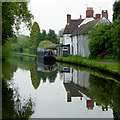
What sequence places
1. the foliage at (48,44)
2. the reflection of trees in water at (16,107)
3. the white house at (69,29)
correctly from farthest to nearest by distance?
the foliage at (48,44)
the white house at (69,29)
the reflection of trees in water at (16,107)

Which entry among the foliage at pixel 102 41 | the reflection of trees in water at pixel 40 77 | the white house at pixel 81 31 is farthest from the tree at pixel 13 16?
the white house at pixel 81 31

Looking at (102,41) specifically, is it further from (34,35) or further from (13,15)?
(34,35)

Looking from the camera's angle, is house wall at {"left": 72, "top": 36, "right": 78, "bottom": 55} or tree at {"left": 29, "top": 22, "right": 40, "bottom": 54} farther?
tree at {"left": 29, "top": 22, "right": 40, "bottom": 54}

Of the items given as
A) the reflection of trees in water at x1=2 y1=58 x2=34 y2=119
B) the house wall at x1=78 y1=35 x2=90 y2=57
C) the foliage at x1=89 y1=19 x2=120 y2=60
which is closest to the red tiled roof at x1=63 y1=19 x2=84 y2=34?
the house wall at x1=78 y1=35 x2=90 y2=57

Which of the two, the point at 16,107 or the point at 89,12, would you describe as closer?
the point at 16,107

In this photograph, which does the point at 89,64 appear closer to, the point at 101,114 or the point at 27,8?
the point at 27,8

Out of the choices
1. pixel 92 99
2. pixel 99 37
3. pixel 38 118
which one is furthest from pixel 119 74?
pixel 99 37

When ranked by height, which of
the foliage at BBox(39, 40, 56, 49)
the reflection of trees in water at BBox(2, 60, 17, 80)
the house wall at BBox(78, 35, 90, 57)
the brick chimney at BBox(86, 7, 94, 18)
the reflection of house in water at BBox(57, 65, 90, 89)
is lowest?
the reflection of house in water at BBox(57, 65, 90, 89)

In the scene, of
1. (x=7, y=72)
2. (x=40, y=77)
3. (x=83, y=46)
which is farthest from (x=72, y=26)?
(x=40, y=77)

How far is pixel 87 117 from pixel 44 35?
263 ft

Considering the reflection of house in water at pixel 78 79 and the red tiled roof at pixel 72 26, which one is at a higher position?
the red tiled roof at pixel 72 26

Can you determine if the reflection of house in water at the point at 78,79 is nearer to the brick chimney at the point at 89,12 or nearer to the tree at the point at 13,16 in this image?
the tree at the point at 13,16

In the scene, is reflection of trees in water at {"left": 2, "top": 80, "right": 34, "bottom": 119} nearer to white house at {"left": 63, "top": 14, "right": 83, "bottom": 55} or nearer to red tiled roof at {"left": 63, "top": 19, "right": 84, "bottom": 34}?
white house at {"left": 63, "top": 14, "right": 83, "bottom": 55}

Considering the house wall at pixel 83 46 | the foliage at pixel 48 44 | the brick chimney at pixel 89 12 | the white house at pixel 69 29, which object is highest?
the brick chimney at pixel 89 12
